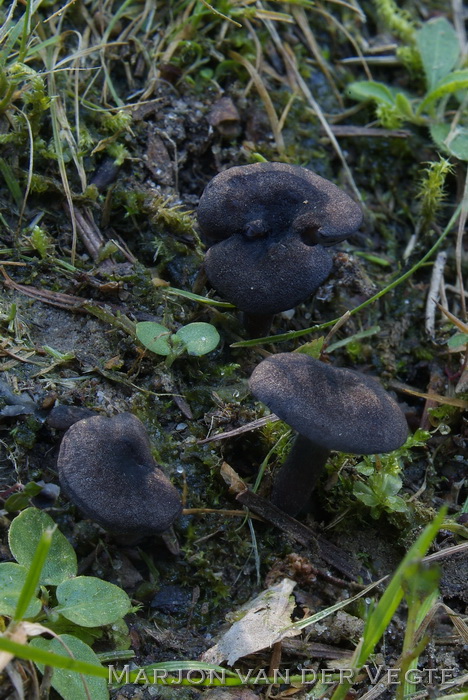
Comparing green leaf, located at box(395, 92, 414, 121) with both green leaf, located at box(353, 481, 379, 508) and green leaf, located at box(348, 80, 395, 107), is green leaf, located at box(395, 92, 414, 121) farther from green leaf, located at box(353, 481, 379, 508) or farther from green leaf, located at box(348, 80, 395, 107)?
green leaf, located at box(353, 481, 379, 508)

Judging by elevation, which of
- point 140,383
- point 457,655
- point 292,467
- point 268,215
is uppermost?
point 268,215

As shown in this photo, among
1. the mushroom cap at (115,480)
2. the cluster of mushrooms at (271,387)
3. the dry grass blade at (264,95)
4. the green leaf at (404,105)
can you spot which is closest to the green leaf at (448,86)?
the green leaf at (404,105)

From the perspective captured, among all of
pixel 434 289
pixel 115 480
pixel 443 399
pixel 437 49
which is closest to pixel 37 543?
pixel 115 480

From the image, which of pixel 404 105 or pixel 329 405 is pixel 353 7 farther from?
pixel 329 405

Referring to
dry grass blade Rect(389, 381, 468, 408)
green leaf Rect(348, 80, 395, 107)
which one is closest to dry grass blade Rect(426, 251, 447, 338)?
dry grass blade Rect(389, 381, 468, 408)

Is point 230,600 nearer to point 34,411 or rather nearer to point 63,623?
point 63,623

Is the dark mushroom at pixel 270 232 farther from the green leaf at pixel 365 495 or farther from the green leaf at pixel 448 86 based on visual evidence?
the green leaf at pixel 448 86

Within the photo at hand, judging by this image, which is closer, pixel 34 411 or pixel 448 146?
pixel 34 411

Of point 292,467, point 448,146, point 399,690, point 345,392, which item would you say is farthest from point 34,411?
point 448,146

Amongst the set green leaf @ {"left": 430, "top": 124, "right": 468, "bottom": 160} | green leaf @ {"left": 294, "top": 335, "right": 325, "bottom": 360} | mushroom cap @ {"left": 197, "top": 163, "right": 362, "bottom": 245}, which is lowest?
green leaf @ {"left": 294, "top": 335, "right": 325, "bottom": 360}
